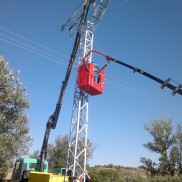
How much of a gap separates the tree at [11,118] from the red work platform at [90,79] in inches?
222

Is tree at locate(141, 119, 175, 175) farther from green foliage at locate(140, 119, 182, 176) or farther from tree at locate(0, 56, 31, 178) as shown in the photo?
tree at locate(0, 56, 31, 178)

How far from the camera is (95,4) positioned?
20422mm

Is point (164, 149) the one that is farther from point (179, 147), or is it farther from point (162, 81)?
point (162, 81)

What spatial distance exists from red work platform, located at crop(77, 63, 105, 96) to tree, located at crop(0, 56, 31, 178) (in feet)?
18.5

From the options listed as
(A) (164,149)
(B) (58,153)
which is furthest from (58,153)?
(A) (164,149)

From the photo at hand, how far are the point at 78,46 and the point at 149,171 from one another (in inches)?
787

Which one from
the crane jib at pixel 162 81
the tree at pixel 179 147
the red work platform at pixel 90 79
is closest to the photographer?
the crane jib at pixel 162 81

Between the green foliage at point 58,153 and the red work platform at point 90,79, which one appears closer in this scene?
the red work platform at point 90,79

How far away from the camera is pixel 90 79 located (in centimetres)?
1645

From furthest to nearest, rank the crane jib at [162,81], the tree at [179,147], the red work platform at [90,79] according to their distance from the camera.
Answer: the tree at [179,147] < the red work platform at [90,79] < the crane jib at [162,81]

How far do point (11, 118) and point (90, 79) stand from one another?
749cm

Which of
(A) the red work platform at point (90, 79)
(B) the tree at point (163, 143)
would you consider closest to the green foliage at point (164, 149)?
(B) the tree at point (163, 143)

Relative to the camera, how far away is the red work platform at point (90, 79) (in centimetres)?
1650

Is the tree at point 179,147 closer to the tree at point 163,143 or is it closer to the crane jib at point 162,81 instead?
the tree at point 163,143
